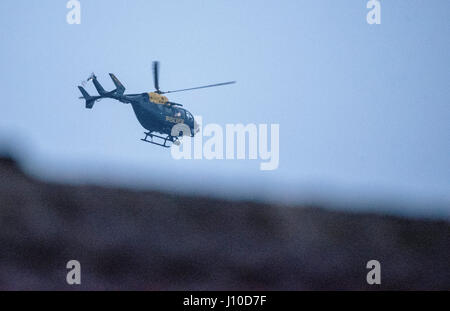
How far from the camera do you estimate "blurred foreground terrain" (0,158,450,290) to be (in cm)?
924

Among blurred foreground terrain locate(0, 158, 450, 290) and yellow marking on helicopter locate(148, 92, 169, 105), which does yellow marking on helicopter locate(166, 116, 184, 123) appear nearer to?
yellow marking on helicopter locate(148, 92, 169, 105)

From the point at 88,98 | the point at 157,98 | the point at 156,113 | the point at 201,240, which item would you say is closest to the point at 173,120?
the point at 156,113

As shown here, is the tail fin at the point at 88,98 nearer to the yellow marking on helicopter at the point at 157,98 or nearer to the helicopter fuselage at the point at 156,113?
the helicopter fuselage at the point at 156,113

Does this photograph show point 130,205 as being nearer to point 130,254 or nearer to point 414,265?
point 130,254

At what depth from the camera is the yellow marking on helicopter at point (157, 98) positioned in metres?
6.71

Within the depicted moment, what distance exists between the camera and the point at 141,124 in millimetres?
7047

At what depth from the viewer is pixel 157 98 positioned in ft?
22.2

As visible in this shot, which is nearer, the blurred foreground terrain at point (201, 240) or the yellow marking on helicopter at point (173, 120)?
the yellow marking on helicopter at point (173, 120)

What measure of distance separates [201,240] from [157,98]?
4.19m

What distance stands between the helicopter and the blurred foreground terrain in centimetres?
239

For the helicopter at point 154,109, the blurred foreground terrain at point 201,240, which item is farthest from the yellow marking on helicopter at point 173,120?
the blurred foreground terrain at point 201,240

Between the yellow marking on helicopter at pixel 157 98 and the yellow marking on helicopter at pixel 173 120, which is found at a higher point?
the yellow marking on helicopter at pixel 157 98

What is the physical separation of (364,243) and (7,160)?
5.57 meters

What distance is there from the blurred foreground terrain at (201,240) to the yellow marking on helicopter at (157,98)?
2719 millimetres
